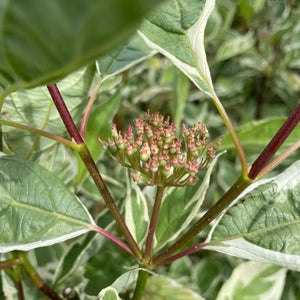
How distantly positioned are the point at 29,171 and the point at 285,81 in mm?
1476

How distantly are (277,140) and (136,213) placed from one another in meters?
0.40

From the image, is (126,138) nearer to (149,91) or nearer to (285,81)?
(149,91)

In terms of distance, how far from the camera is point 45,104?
0.78m

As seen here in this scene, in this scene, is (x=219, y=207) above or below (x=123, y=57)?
below

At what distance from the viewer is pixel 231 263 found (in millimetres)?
1426

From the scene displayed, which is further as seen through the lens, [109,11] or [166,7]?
[166,7]

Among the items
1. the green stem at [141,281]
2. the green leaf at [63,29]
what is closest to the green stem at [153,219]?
the green stem at [141,281]

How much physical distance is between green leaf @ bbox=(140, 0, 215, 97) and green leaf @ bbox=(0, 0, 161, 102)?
1.05 feet

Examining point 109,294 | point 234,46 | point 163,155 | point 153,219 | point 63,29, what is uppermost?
point 234,46

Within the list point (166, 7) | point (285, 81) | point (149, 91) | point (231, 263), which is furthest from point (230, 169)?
point (166, 7)

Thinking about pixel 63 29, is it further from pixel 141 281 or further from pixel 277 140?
pixel 141 281

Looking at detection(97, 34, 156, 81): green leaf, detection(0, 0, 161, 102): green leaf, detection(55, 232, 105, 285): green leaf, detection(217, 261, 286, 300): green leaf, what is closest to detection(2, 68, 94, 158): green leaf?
detection(97, 34, 156, 81): green leaf

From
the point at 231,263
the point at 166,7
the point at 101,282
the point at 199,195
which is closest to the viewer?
the point at 166,7

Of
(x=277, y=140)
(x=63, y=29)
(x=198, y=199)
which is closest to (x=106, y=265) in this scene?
(x=198, y=199)
